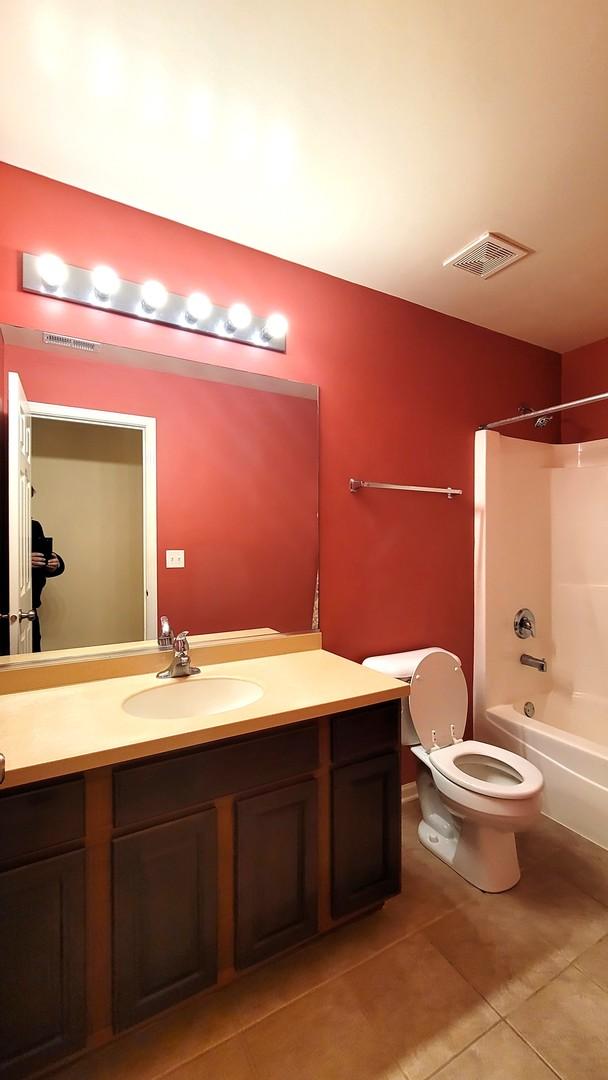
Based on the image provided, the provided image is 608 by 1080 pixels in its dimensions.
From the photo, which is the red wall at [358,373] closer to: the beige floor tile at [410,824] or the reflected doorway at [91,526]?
the reflected doorway at [91,526]

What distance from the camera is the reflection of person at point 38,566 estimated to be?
147 cm

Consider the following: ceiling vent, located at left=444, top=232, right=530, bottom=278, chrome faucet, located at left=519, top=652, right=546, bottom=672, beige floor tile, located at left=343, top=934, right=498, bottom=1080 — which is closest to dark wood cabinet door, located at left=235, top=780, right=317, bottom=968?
beige floor tile, located at left=343, top=934, right=498, bottom=1080

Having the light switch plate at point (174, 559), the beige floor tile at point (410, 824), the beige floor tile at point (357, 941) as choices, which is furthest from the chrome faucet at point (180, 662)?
the beige floor tile at point (410, 824)

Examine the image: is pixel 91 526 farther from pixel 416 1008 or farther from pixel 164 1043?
pixel 416 1008

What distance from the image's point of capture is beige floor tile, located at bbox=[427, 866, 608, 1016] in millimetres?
1379

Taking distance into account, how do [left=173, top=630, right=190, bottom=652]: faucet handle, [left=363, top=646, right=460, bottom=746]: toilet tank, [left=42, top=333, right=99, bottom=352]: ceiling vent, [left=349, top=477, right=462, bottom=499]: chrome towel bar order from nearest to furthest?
[left=42, top=333, right=99, bottom=352]: ceiling vent, [left=173, top=630, right=190, bottom=652]: faucet handle, [left=363, top=646, right=460, bottom=746]: toilet tank, [left=349, top=477, right=462, bottom=499]: chrome towel bar

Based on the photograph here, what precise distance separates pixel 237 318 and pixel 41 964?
198 cm

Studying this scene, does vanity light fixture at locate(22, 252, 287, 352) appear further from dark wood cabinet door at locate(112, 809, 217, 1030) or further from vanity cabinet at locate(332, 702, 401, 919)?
A: dark wood cabinet door at locate(112, 809, 217, 1030)

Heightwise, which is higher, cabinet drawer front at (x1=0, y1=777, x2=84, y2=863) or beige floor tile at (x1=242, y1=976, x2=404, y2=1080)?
cabinet drawer front at (x1=0, y1=777, x2=84, y2=863)

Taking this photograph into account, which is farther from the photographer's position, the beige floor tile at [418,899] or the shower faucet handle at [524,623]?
the shower faucet handle at [524,623]

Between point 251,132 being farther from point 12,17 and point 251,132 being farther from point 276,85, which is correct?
point 12,17

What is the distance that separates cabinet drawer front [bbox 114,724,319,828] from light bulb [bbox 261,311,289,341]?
57.9 inches

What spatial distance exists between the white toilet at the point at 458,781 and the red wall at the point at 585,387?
1.76 meters

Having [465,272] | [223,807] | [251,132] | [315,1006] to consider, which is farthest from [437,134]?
[315,1006]
